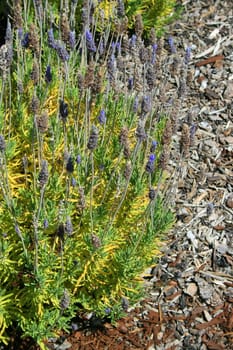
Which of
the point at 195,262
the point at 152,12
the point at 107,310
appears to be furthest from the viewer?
the point at 152,12

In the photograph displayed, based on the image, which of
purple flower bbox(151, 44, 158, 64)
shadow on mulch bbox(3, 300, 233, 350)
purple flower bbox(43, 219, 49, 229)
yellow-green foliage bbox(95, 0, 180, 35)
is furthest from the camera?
yellow-green foliage bbox(95, 0, 180, 35)

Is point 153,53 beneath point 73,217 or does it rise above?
above

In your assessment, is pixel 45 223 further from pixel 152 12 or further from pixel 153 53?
pixel 152 12

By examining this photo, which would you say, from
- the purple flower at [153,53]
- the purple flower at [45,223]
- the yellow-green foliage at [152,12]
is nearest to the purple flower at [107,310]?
the purple flower at [45,223]

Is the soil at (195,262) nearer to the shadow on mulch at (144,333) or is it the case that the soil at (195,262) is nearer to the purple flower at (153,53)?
the shadow on mulch at (144,333)

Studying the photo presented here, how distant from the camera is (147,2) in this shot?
16.5 ft

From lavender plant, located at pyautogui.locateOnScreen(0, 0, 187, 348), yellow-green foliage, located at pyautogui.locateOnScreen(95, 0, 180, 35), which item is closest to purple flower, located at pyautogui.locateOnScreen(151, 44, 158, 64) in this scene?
lavender plant, located at pyautogui.locateOnScreen(0, 0, 187, 348)

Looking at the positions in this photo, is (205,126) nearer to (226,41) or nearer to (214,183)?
(214,183)

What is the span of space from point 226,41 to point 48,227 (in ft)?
9.18

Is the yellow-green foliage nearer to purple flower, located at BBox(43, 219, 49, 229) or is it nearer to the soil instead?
the soil

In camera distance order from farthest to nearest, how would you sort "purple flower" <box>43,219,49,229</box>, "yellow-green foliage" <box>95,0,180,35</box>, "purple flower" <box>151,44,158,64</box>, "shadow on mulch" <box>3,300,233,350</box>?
"yellow-green foliage" <box>95,0,180,35</box> → "shadow on mulch" <box>3,300,233,350</box> → "purple flower" <box>151,44,158,64</box> → "purple flower" <box>43,219,49,229</box>

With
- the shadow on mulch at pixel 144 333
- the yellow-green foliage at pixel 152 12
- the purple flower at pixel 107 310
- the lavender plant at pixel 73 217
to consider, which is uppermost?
the yellow-green foliage at pixel 152 12


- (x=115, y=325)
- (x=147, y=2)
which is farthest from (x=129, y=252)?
(x=147, y=2)

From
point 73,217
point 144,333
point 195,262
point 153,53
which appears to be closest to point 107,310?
point 144,333
